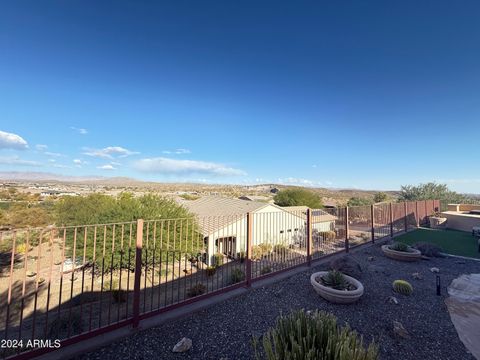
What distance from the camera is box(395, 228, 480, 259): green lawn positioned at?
405 inches

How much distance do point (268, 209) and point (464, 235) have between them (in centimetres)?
1287

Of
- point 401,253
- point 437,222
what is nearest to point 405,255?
point 401,253

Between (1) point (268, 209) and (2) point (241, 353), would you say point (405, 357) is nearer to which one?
(2) point (241, 353)

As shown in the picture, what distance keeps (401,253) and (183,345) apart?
8.22 m

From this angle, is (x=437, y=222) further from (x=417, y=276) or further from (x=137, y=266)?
(x=137, y=266)

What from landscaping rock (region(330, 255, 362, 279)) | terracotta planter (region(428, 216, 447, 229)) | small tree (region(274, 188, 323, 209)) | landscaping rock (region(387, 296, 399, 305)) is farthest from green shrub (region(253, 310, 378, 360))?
small tree (region(274, 188, 323, 209))

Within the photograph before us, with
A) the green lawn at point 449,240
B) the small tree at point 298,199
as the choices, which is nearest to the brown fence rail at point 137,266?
the green lawn at point 449,240

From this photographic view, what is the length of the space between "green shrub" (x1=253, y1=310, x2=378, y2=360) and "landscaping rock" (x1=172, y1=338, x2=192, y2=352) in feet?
4.98

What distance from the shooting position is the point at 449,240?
1241 cm

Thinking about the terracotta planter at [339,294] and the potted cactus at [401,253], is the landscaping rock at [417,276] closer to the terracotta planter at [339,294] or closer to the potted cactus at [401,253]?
the potted cactus at [401,253]

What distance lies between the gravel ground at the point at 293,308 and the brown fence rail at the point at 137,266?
53 cm

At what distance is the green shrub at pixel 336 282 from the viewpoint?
533 cm

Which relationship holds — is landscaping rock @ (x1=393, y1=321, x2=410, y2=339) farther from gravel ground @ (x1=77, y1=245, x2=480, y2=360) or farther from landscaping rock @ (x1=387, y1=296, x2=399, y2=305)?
landscaping rock @ (x1=387, y1=296, x2=399, y2=305)

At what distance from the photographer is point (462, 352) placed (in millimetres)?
3674
